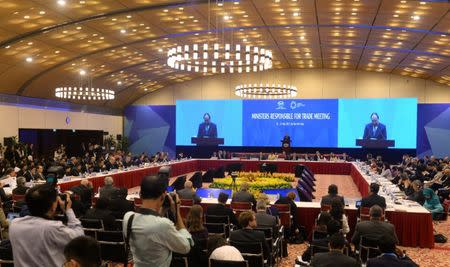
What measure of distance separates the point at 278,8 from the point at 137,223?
1383cm

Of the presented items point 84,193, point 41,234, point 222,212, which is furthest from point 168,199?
point 84,193

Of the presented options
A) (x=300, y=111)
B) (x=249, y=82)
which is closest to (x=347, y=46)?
(x=300, y=111)

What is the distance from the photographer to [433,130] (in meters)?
27.5

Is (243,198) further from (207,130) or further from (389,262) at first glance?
(207,130)

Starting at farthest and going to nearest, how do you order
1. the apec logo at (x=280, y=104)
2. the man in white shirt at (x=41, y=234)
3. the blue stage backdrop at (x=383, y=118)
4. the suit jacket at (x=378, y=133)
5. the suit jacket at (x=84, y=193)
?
the apec logo at (x=280, y=104) → the suit jacket at (x=378, y=133) → the blue stage backdrop at (x=383, y=118) → the suit jacket at (x=84, y=193) → the man in white shirt at (x=41, y=234)

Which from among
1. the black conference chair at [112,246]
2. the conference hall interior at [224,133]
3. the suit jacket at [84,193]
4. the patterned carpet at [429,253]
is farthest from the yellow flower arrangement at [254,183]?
the black conference chair at [112,246]

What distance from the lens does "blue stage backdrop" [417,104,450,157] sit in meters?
27.4

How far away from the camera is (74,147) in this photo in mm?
27250

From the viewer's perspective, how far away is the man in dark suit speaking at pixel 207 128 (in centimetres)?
2825

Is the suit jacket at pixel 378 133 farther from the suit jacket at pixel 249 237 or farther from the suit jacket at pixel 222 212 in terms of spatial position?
the suit jacket at pixel 249 237

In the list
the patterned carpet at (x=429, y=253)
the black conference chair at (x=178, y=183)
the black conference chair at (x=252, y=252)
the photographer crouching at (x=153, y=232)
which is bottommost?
the patterned carpet at (x=429, y=253)

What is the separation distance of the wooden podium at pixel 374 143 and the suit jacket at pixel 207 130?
9250 millimetres

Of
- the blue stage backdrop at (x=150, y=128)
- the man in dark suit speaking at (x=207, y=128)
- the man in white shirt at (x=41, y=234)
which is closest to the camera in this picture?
the man in white shirt at (x=41, y=234)

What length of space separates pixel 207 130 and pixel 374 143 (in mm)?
10677
